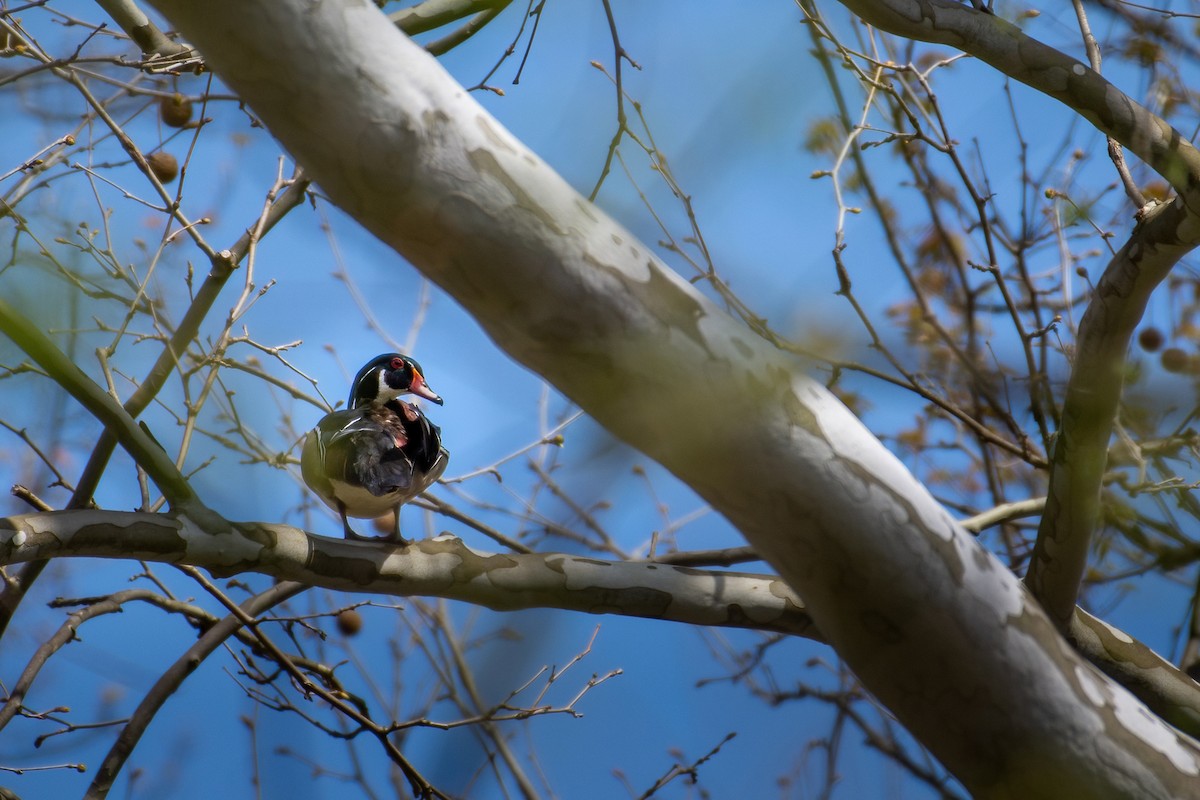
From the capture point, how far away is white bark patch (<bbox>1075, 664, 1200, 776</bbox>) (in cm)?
91

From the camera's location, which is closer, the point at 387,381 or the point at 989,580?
the point at 989,580

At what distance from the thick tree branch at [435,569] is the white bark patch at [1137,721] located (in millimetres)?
693

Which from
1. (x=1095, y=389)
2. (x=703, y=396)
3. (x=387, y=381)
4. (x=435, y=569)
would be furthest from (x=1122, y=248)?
(x=387, y=381)

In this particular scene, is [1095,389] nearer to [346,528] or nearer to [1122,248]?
[1122,248]

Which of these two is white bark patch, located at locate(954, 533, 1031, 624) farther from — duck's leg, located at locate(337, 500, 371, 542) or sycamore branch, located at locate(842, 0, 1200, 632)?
duck's leg, located at locate(337, 500, 371, 542)

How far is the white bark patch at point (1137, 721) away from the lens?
0.91 meters

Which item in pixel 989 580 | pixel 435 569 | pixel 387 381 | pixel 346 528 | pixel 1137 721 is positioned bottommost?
pixel 1137 721

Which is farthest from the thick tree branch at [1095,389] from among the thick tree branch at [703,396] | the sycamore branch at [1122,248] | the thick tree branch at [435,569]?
the thick tree branch at [703,396]

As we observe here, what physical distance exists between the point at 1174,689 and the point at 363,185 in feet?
5.24

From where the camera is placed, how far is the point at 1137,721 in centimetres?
92

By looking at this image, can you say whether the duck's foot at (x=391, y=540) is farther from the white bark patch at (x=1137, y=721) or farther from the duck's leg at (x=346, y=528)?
the white bark patch at (x=1137, y=721)

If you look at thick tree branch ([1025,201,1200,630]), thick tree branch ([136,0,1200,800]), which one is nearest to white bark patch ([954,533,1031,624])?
thick tree branch ([136,0,1200,800])

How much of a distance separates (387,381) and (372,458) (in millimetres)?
374

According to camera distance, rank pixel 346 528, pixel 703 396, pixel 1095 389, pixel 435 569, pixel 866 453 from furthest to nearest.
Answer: pixel 346 528 → pixel 435 569 → pixel 1095 389 → pixel 866 453 → pixel 703 396
